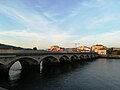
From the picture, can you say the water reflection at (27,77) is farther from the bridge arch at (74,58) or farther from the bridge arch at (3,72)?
the bridge arch at (74,58)

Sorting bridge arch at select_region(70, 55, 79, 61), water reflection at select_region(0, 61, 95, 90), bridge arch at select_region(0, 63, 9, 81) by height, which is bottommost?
water reflection at select_region(0, 61, 95, 90)

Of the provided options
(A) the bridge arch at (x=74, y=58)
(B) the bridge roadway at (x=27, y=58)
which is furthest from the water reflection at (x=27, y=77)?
Result: (A) the bridge arch at (x=74, y=58)

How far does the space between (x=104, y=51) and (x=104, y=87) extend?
162 m

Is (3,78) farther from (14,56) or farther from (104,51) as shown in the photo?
(104,51)

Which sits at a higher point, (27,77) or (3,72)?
(3,72)

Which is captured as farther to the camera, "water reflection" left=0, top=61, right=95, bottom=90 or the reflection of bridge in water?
the reflection of bridge in water

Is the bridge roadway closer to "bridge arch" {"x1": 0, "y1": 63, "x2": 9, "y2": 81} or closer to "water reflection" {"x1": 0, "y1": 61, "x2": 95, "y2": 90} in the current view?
"bridge arch" {"x1": 0, "y1": 63, "x2": 9, "y2": 81}

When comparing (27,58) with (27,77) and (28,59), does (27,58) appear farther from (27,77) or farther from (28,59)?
(27,77)

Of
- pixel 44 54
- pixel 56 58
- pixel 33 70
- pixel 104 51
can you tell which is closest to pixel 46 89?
pixel 33 70

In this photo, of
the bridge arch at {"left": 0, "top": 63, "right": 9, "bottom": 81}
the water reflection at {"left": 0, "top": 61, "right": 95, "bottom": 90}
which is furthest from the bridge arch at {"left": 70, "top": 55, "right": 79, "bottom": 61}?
the bridge arch at {"left": 0, "top": 63, "right": 9, "bottom": 81}

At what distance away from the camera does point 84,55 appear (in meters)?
123

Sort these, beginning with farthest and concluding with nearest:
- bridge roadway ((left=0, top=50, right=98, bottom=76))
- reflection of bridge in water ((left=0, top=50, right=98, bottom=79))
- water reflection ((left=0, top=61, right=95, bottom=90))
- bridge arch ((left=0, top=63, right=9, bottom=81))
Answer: bridge arch ((left=0, top=63, right=9, bottom=81)), reflection of bridge in water ((left=0, top=50, right=98, bottom=79)), bridge roadway ((left=0, top=50, right=98, bottom=76)), water reflection ((left=0, top=61, right=95, bottom=90))

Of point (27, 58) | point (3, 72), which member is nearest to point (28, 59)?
point (27, 58)

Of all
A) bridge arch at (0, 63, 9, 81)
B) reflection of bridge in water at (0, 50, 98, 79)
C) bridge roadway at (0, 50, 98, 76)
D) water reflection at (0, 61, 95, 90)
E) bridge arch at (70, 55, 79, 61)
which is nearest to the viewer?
water reflection at (0, 61, 95, 90)
